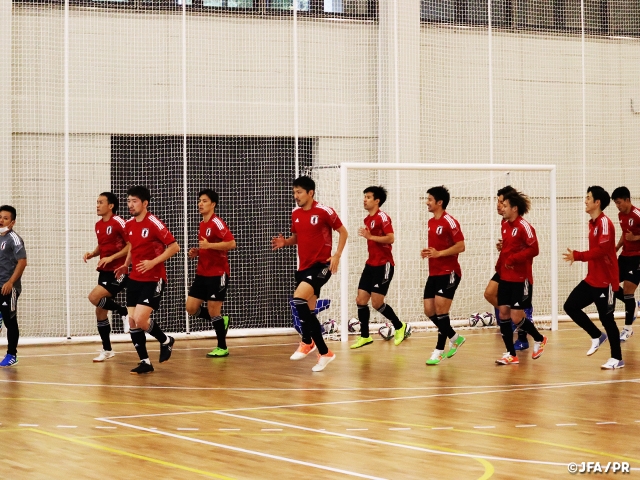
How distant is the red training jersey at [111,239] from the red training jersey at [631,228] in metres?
5.77

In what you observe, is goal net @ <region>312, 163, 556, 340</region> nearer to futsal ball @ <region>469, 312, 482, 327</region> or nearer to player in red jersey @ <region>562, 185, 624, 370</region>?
futsal ball @ <region>469, 312, 482, 327</region>

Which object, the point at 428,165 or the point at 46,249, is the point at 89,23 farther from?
the point at 428,165

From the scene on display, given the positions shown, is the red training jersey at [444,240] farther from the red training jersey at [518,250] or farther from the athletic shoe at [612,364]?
the athletic shoe at [612,364]

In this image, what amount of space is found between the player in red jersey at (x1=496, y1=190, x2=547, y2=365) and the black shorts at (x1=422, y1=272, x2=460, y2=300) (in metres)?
0.48

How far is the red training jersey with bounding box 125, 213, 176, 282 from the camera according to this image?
9922mm

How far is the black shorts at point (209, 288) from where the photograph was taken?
11328 millimetres

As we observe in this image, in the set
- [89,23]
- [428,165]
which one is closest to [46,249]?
[89,23]

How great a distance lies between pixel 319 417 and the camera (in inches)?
293

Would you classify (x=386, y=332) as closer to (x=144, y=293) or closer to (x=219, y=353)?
(x=219, y=353)

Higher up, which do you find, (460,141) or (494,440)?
(460,141)

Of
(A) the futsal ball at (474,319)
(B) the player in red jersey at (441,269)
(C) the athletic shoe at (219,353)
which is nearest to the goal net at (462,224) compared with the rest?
(A) the futsal ball at (474,319)

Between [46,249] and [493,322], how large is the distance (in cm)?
637

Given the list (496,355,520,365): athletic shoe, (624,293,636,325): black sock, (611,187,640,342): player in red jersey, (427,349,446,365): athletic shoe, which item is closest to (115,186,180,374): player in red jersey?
(427,349,446,365): athletic shoe

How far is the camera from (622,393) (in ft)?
27.9
